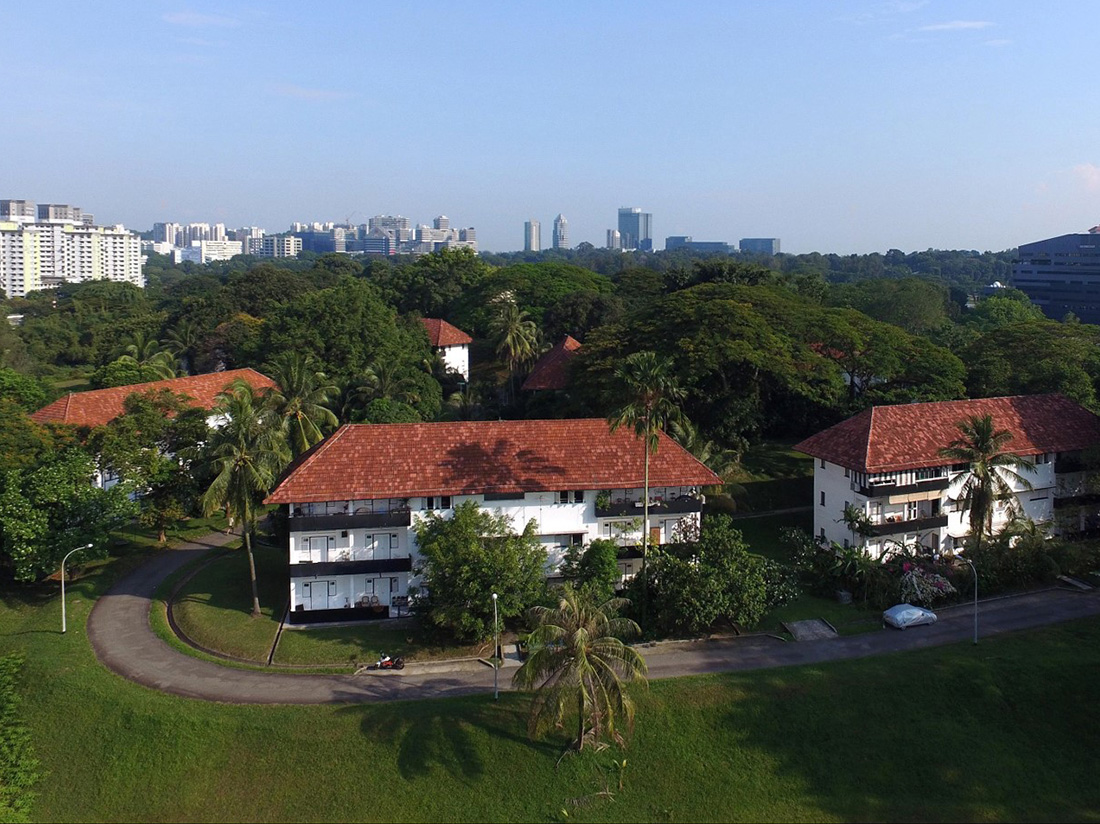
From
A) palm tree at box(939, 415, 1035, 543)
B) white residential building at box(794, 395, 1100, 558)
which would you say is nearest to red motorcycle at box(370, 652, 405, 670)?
white residential building at box(794, 395, 1100, 558)

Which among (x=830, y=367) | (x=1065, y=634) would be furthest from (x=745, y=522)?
(x=1065, y=634)

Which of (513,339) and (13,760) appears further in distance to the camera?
(513,339)

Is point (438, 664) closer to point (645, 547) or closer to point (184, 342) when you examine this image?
point (645, 547)

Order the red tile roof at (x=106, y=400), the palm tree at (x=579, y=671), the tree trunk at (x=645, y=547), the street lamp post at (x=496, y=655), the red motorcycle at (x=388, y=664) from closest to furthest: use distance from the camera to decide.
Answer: the palm tree at (x=579, y=671)
the street lamp post at (x=496, y=655)
the red motorcycle at (x=388, y=664)
the tree trunk at (x=645, y=547)
the red tile roof at (x=106, y=400)

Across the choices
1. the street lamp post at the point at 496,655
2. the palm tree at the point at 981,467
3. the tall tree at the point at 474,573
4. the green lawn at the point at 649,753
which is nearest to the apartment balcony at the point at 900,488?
the palm tree at the point at 981,467

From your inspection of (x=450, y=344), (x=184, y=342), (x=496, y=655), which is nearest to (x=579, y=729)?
(x=496, y=655)

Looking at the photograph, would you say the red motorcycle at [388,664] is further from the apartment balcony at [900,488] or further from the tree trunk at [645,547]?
the apartment balcony at [900,488]
